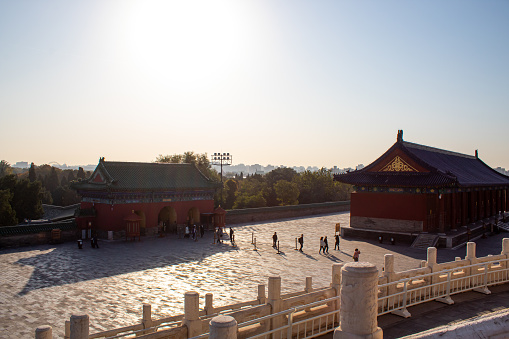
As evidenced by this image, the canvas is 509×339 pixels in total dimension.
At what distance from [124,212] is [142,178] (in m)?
3.51

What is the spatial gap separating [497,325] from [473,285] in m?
9.23

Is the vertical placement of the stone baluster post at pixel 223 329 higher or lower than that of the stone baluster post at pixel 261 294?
higher

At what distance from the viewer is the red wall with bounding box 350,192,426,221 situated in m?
29.8

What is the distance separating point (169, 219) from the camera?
35688 mm

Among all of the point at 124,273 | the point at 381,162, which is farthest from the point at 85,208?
the point at 381,162

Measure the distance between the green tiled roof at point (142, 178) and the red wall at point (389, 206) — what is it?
13.2m

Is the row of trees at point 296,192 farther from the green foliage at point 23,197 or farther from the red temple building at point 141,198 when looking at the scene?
the green foliage at point 23,197

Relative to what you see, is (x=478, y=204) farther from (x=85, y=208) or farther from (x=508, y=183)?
(x=85, y=208)

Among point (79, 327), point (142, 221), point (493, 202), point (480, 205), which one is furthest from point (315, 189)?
point (79, 327)

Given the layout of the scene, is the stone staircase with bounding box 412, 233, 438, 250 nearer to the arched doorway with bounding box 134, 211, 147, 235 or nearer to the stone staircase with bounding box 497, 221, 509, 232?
the stone staircase with bounding box 497, 221, 509, 232

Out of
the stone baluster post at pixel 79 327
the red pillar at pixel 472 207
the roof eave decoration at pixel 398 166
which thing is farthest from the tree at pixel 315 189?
the stone baluster post at pixel 79 327

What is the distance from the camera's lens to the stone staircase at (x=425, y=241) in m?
27.9

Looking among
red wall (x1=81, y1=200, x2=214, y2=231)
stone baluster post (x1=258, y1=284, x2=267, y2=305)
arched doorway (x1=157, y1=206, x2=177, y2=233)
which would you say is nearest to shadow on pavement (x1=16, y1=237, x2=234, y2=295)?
red wall (x1=81, y1=200, x2=214, y2=231)

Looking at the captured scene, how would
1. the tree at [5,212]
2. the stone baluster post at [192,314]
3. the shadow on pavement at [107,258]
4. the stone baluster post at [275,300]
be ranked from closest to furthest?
the stone baluster post at [192,314] → the stone baluster post at [275,300] → the shadow on pavement at [107,258] → the tree at [5,212]
